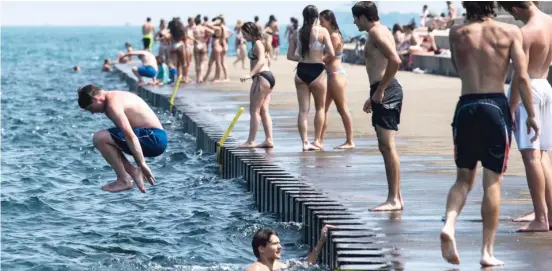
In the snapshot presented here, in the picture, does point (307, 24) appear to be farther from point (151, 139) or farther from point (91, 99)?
point (91, 99)

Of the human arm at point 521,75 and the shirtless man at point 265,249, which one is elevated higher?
the human arm at point 521,75

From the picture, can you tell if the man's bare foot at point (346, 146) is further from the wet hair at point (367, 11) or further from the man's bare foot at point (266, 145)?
the wet hair at point (367, 11)

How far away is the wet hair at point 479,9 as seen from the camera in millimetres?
9172

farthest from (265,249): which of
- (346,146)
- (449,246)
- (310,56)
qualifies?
(346,146)

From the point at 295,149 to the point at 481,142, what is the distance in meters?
8.52

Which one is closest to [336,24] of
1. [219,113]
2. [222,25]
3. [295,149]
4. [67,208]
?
[295,149]

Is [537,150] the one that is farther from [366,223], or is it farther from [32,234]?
[32,234]

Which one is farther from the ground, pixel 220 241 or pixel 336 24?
pixel 336 24

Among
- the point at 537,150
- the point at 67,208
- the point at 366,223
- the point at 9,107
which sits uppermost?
the point at 537,150

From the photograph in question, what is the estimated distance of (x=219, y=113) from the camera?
24.5m

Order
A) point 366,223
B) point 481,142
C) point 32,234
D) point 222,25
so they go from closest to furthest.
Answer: point 481,142 → point 366,223 → point 32,234 → point 222,25

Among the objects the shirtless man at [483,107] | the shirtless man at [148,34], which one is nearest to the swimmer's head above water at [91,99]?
the shirtless man at [483,107]

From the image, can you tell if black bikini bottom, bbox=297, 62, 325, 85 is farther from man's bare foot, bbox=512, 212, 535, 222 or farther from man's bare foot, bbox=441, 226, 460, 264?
man's bare foot, bbox=441, 226, 460, 264

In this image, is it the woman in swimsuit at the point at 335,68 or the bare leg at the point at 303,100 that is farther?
the bare leg at the point at 303,100
